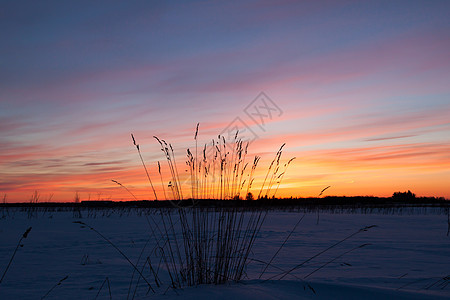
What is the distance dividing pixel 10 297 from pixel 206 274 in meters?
1.45

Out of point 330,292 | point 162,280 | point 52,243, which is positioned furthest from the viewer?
point 52,243

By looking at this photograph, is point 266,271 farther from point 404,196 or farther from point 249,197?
point 404,196

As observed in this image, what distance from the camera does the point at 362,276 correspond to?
134 inches

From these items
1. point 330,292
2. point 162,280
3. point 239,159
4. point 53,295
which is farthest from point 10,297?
point 330,292

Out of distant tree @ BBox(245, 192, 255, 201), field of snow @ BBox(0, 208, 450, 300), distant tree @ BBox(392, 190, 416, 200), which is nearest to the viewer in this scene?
field of snow @ BBox(0, 208, 450, 300)

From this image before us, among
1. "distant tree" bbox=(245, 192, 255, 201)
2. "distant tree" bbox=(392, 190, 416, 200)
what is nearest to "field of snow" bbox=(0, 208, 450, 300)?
"distant tree" bbox=(245, 192, 255, 201)

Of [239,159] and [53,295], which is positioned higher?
[239,159]

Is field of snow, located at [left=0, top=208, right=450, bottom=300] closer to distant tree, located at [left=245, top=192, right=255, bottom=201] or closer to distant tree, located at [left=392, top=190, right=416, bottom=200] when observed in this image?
distant tree, located at [left=245, top=192, right=255, bottom=201]

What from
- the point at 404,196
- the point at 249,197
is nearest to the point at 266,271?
the point at 249,197

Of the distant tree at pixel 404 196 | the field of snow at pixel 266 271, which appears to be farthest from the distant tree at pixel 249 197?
the distant tree at pixel 404 196

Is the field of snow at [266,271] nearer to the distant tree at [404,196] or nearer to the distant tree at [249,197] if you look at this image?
the distant tree at [249,197]

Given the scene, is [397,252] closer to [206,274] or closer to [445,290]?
[445,290]

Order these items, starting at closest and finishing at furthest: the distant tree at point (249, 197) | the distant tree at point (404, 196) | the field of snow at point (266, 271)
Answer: the field of snow at point (266, 271), the distant tree at point (249, 197), the distant tree at point (404, 196)

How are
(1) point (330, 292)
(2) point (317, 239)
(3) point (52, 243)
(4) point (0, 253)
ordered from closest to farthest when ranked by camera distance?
(1) point (330, 292)
(4) point (0, 253)
(3) point (52, 243)
(2) point (317, 239)
